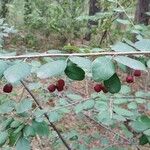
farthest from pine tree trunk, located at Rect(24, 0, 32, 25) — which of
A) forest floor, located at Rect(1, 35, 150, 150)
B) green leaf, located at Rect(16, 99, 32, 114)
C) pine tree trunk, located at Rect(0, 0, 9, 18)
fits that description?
green leaf, located at Rect(16, 99, 32, 114)

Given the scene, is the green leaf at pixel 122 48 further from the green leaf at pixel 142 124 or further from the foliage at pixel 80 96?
the green leaf at pixel 142 124

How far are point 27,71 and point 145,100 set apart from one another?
1.36 m

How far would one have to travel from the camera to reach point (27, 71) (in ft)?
3.62

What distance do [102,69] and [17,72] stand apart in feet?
0.78

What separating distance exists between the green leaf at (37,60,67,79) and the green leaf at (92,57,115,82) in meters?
0.09

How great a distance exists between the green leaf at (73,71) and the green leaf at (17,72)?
120 millimetres

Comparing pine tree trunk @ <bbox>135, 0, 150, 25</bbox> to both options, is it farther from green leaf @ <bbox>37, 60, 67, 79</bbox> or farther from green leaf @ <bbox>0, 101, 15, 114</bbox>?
green leaf @ <bbox>37, 60, 67, 79</bbox>

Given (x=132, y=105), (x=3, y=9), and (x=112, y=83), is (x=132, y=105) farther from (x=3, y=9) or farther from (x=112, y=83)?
(x=3, y=9)

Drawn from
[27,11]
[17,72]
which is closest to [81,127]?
[17,72]

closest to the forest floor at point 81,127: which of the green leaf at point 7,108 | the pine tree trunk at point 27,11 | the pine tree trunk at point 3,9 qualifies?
the green leaf at point 7,108

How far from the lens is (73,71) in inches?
45.3

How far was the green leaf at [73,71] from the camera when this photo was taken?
1.15 metres

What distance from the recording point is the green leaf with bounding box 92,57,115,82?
3.48 feet

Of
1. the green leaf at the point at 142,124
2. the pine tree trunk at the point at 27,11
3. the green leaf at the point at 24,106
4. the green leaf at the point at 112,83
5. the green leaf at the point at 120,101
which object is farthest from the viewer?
the pine tree trunk at the point at 27,11
